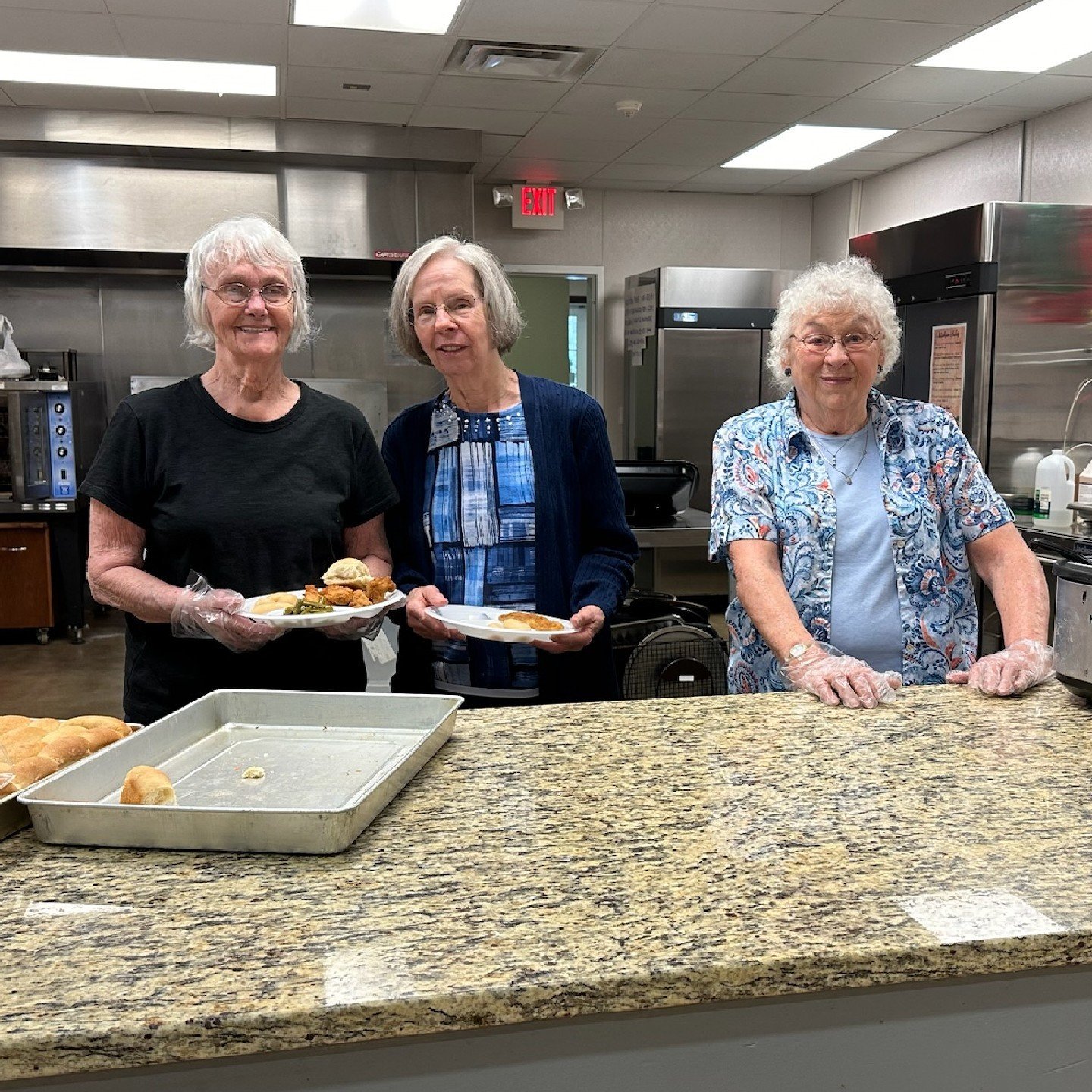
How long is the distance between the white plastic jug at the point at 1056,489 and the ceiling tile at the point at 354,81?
3300mm

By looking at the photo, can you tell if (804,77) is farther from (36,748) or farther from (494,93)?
(36,748)

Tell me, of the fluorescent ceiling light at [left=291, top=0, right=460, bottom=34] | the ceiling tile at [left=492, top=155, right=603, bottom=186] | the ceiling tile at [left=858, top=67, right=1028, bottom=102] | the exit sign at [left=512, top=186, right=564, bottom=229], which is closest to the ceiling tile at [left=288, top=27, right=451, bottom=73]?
the fluorescent ceiling light at [left=291, top=0, right=460, bottom=34]

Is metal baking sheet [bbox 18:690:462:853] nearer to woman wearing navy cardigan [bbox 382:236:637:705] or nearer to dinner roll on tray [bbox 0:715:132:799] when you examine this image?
dinner roll on tray [bbox 0:715:132:799]

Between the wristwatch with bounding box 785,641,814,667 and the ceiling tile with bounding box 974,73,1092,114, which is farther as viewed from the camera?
the ceiling tile with bounding box 974,73,1092,114

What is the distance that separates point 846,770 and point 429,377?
5.75 m

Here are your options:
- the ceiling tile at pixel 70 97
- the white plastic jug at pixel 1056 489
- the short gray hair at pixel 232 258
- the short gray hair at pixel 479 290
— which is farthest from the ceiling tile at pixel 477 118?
the short gray hair at pixel 232 258

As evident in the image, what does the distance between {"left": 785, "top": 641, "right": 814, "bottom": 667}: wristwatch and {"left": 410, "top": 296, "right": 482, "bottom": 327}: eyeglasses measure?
0.85 m

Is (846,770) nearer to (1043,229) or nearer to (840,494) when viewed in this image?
(840,494)

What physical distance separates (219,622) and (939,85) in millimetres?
4841

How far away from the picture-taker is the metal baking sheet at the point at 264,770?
1093 mm

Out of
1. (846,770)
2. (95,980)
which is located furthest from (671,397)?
(95,980)

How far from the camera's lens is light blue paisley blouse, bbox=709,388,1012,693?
2004mm

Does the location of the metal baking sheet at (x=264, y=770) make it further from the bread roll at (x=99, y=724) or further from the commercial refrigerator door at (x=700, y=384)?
the commercial refrigerator door at (x=700, y=384)

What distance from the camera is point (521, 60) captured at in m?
4.79
